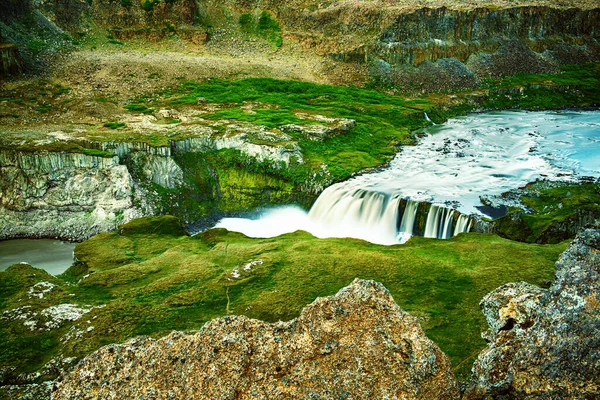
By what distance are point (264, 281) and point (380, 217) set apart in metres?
17.4

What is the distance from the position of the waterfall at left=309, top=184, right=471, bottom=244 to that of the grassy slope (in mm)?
7296

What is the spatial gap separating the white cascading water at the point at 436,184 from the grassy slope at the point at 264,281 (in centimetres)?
840

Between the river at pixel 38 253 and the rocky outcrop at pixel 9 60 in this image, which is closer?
the river at pixel 38 253

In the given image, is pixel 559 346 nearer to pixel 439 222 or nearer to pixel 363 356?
pixel 363 356

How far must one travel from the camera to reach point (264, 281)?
18.0m

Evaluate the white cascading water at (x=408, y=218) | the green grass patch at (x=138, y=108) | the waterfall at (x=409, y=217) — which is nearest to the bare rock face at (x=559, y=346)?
the white cascading water at (x=408, y=218)

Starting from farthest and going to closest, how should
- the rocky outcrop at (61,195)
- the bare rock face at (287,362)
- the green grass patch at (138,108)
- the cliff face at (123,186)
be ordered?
1. the green grass patch at (138,108)
2. the cliff face at (123,186)
3. the rocky outcrop at (61,195)
4. the bare rock face at (287,362)

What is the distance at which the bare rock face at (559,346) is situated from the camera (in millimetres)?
5996

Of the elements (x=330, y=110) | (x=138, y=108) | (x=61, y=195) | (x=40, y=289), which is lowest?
(x=61, y=195)

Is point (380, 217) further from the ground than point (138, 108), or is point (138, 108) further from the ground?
point (138, 108)

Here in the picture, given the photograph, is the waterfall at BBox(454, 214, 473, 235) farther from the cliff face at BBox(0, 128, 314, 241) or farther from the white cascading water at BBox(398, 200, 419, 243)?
the cliff face at BBox(0, 128, 314, 241)

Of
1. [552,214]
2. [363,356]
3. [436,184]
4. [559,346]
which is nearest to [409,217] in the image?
[436,184]

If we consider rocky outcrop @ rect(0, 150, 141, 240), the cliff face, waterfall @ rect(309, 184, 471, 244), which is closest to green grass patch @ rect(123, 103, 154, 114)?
the cliff face

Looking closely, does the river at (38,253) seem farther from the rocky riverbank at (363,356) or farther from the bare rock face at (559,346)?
the bare rock face at (559,346)
